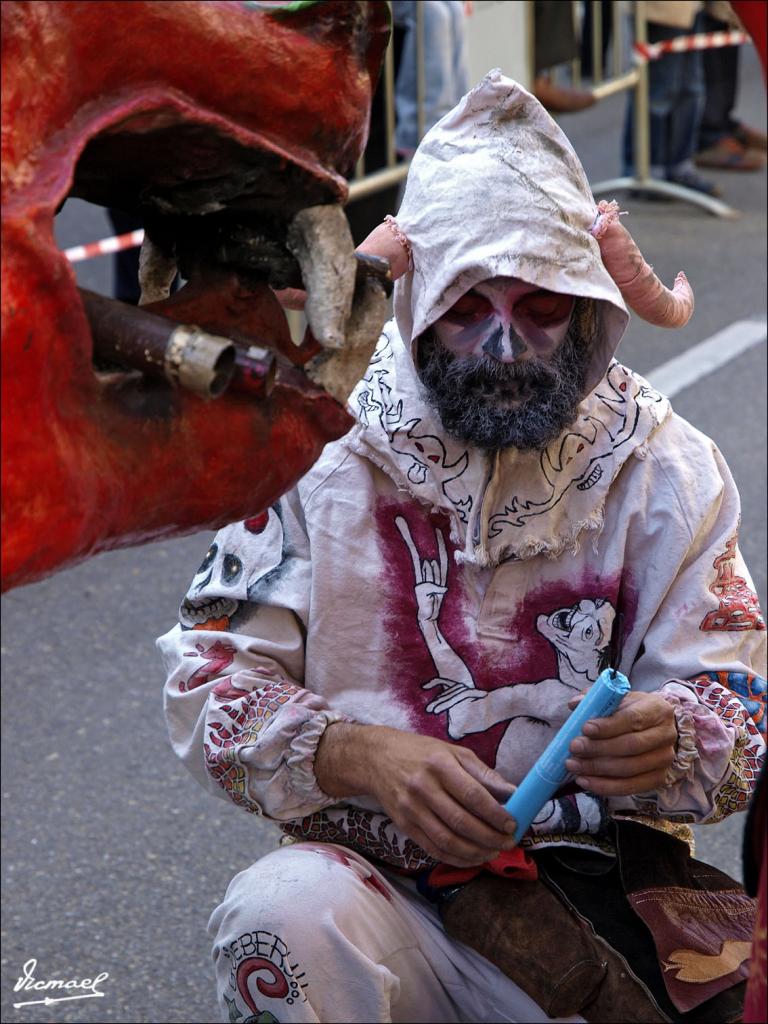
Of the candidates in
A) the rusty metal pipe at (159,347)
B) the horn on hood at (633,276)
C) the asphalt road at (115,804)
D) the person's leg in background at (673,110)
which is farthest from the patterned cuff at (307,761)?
the person's leg in background at (673,110)

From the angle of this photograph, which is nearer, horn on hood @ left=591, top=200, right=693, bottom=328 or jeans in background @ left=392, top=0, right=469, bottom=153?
horn on hood @ left=591, top=200, right=693, bottom=328

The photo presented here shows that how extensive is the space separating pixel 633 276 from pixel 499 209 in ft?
0.78

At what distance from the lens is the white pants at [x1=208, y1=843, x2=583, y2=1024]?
2.06m

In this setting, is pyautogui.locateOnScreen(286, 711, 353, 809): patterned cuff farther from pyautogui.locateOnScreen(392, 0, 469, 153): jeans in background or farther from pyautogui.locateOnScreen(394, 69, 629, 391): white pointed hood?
pyautogui.locateOnScreen(392, 0, 469, 153): jeans in background

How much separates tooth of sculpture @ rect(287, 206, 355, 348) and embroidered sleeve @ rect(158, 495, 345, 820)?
1.01 m

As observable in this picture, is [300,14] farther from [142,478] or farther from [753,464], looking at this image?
[753,464]

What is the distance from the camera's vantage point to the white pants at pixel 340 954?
2.06 meters

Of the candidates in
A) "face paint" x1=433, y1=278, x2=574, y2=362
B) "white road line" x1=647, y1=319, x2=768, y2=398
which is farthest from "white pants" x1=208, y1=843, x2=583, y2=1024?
"white road line" x1=647, y1=319, x2=768, y2=398

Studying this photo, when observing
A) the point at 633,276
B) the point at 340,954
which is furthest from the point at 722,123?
the point at 340,954

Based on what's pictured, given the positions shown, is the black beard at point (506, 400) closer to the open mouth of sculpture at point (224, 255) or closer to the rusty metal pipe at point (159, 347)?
the open mouth of sculpture at point (224, 255)

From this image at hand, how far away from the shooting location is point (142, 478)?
3.70 feet

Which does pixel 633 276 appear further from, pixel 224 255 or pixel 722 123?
pixel 722 123

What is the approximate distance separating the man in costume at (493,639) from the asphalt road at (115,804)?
34.5 inches

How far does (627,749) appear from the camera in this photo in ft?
6.83
